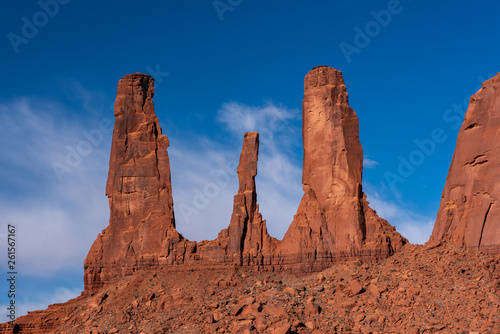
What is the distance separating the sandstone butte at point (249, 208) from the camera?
2913 inches

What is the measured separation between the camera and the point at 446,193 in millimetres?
→ 70000

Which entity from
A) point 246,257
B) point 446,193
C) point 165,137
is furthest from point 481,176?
point 165,137

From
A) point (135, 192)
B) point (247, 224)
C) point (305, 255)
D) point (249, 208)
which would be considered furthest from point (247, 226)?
point (135, 192)

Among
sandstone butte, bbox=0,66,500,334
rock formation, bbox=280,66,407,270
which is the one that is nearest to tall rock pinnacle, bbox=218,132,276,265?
sandstone butte, bbox=0,66,500,334

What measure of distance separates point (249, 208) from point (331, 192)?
7.72m

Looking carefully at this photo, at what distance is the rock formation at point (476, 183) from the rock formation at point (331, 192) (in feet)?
19.3

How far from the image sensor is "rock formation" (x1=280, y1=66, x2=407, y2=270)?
73.1m

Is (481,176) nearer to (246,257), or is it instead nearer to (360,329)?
(360,329)

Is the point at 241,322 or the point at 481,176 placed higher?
the point at 481,176

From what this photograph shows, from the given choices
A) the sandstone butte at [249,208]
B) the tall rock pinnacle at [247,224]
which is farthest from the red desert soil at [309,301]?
the sandstone butte at [249,208]

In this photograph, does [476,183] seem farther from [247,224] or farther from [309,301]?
[247,224]

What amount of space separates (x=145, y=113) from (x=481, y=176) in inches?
1357

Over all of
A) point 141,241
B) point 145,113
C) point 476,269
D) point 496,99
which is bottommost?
point 476,269

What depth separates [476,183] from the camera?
222 ft
